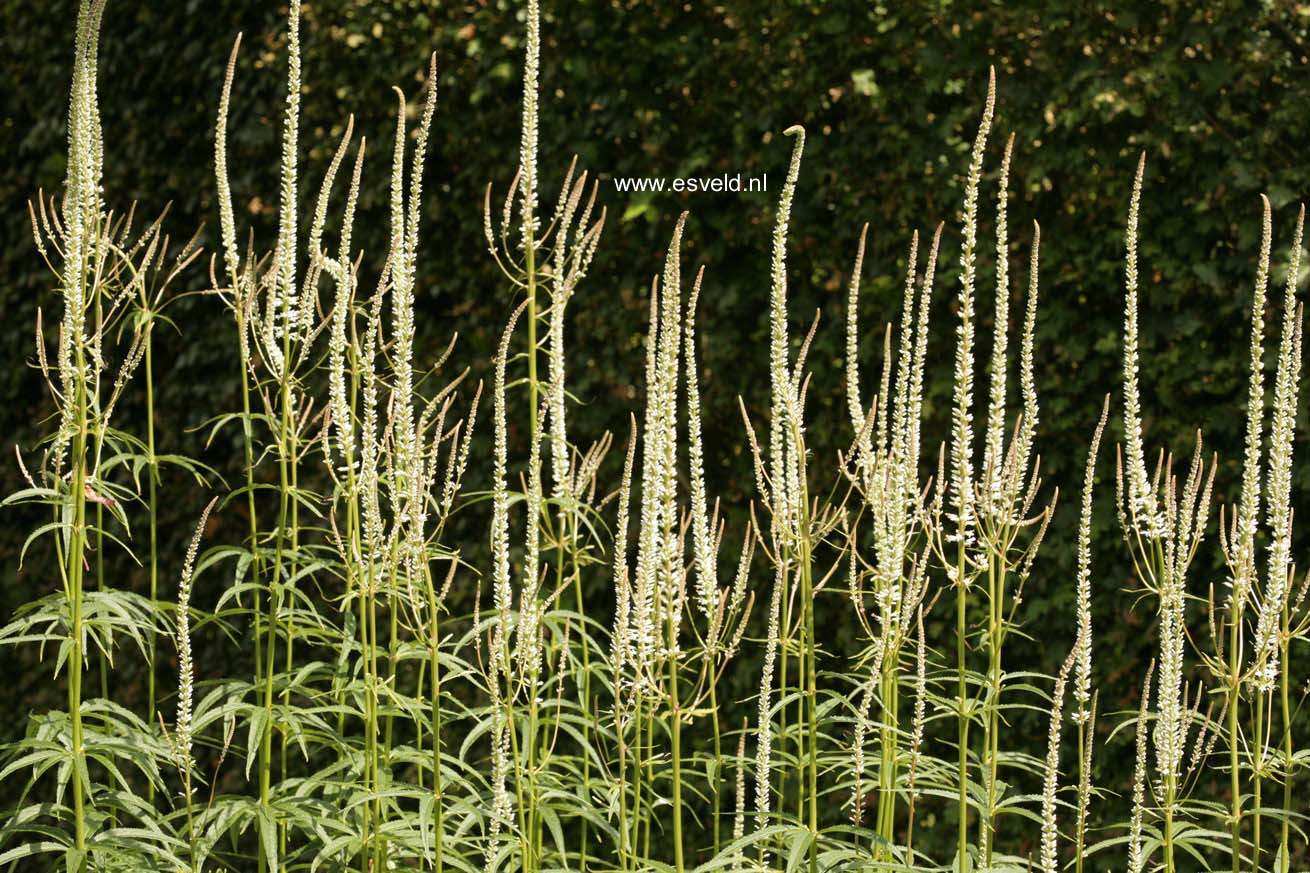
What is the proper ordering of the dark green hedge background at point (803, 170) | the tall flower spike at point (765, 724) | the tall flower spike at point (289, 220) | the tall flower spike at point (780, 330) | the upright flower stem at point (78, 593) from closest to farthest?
1. the tall flower spike at point (780, 330)
2. the tall flower spike at point (765, 724)
3. the upright flower stem at point (78, 593)
4. the tall flower spike at point (289, 220)
5. the dark green hedge background at point (803, 170)

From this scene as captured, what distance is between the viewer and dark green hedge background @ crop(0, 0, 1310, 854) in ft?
16.7

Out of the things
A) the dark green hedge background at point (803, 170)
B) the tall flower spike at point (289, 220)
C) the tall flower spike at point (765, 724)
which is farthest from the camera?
the dark green hedge background at point (803, 170)

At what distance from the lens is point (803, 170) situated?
5.78 m

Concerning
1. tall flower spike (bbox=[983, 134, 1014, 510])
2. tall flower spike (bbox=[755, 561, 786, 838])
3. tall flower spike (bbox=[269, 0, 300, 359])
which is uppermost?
tall flower spike (bbox=[269, 0, 300, 359])

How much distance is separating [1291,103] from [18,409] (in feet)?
20.1

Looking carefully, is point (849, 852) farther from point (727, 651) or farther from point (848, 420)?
point (848, 420)

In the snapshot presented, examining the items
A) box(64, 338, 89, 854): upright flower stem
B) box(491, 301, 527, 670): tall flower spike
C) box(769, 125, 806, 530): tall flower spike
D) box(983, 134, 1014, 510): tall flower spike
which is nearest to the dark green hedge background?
box(983, 134, 1014, 510): tall flower spike

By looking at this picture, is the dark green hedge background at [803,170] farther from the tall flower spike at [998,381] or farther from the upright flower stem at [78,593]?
the upright flower stem at [78,593]

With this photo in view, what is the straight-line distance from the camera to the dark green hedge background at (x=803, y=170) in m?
5.08

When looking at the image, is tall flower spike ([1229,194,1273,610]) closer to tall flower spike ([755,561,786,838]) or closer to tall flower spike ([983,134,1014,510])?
tall flower spike ([983,134,1014,510])

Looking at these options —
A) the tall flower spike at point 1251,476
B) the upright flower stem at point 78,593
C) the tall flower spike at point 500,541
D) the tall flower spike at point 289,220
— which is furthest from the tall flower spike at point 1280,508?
the upright flower stem at point 78,593

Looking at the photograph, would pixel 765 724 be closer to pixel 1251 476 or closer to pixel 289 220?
pixel 1251 476

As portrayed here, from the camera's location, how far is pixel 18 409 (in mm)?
7617

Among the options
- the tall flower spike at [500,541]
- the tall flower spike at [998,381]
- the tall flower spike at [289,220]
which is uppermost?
the tall flower spike at [289,220]
